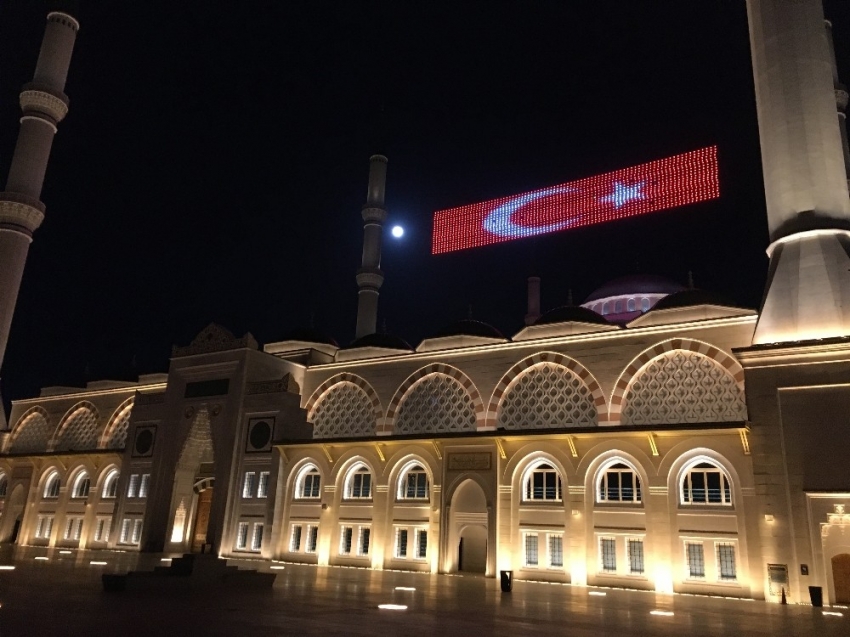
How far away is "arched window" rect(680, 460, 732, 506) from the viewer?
54.5 feet

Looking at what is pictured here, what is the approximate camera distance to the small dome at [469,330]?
2428 centimetres

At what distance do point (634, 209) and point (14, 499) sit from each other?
34619mm

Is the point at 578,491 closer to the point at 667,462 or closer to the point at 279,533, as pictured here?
the point at 667,462

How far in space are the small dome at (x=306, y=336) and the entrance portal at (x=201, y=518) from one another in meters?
7.74

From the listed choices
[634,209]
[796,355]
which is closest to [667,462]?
[796,355]

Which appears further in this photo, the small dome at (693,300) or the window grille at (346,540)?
the window grille at (346,540)

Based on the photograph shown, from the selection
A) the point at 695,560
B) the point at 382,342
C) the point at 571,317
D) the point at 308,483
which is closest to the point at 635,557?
the point at 695,560

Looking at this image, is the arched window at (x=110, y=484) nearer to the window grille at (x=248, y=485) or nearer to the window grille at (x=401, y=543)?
the window grille at (x=248, y=485)

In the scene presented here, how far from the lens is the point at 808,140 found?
17.5 metres

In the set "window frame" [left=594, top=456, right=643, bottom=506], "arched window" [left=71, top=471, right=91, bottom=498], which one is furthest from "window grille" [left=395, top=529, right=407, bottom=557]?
"arched window" [left=71, top=471, right=91, bottom=498]

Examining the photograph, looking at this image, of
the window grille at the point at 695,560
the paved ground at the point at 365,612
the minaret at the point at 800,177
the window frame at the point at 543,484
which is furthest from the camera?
the window frame at the point at 543,484

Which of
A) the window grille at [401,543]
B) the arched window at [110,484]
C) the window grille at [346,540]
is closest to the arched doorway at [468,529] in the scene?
the window grille at [401,543]

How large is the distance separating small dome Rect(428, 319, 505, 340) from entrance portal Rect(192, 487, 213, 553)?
1299cm

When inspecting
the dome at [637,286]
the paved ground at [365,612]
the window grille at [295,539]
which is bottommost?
the paved ground at [365,612]
